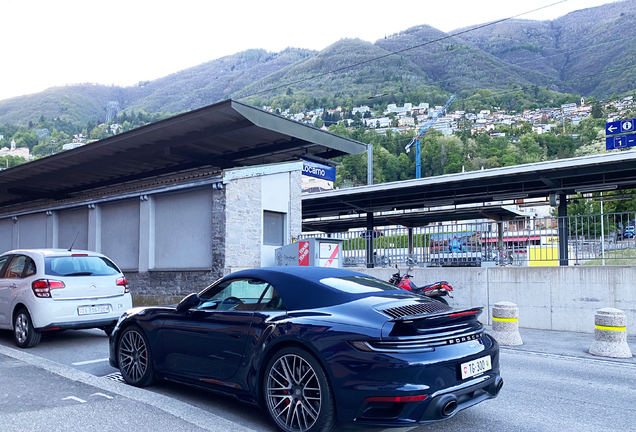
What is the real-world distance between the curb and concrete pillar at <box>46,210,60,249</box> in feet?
48.9

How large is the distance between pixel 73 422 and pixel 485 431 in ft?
11.4

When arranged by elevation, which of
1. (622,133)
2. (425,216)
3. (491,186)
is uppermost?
(622,133)

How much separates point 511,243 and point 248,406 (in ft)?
28.8

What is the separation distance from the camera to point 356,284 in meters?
5.00

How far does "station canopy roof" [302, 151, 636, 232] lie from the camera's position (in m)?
16.7

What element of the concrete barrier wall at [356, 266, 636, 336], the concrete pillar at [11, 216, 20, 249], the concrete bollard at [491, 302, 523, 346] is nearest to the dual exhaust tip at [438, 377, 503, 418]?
the concrete bollard at [491, 302, 523, 346]

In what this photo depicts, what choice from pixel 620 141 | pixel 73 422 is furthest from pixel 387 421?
pixel 620 141

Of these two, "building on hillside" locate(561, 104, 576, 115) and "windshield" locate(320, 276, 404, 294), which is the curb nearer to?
"windshield" locate(320, 276, 404, 294)

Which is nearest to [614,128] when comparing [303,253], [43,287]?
[303,253]

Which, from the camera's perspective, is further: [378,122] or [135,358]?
[378,122]

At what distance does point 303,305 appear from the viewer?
4.56 meters

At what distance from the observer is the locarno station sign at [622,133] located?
23.8 metres

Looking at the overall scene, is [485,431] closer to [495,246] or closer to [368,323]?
[368,323]

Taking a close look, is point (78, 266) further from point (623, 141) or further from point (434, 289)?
point (623, 141)
